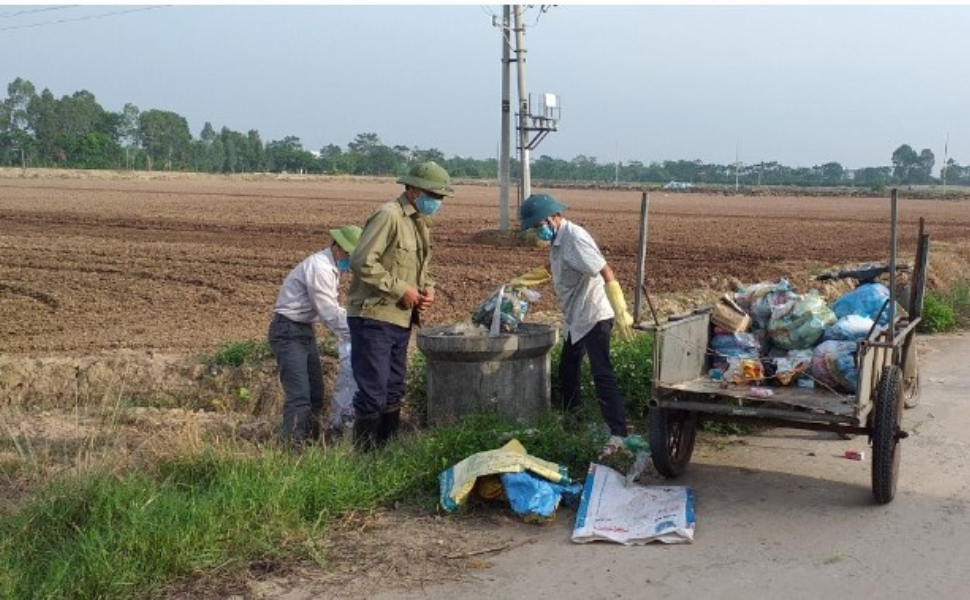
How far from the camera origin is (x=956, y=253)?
20.3m

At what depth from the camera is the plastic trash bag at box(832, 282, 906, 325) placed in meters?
7.29

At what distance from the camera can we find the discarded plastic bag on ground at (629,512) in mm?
5273

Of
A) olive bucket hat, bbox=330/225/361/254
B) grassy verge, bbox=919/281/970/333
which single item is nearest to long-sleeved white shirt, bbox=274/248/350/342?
olive bucket hat, bbox=330/225/361/254

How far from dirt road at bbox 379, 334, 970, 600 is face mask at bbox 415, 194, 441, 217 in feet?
7.29

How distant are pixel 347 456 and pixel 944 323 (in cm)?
881

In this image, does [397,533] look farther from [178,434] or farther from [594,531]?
[178,434]

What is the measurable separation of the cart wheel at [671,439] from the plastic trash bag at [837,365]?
2.70 feet

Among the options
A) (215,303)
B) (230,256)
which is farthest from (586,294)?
(230,256)

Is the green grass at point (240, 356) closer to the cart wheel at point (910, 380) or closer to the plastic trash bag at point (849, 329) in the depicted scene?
the plastic trash bag at point (849, 329)

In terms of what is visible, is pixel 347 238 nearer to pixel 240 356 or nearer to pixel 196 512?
pixel 196 512

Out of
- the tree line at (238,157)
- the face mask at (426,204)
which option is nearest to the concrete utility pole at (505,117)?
the face mask at (426,204)

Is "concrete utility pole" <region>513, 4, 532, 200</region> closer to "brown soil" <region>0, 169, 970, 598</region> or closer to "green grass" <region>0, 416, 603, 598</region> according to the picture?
"brown soil" <region>0, 169, 970, 598</region>

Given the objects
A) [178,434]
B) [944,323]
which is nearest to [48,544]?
[178,434]

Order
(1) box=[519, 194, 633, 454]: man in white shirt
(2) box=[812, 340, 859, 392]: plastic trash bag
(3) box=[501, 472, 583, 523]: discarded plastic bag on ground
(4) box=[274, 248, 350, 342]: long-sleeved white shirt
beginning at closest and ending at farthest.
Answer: (3) box=[501, 472, 583, 523]: discarded plastic bag on ground < (2) box=[812, 340, 859, 392]: plastic trash bag < (1) box=[519, 194, 633, 454]: man in white shirt < (4) box=[274, 248, 350, 342]: long-sleeved white shirt
